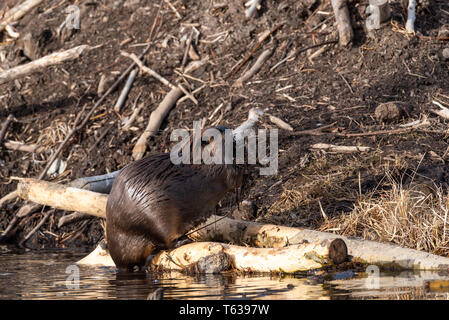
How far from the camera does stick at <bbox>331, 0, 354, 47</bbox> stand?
8148mm

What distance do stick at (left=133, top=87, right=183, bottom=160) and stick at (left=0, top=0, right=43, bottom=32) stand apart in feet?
11.1

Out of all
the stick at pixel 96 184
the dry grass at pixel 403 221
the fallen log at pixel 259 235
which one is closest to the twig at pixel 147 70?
the stick at pixel 96 184

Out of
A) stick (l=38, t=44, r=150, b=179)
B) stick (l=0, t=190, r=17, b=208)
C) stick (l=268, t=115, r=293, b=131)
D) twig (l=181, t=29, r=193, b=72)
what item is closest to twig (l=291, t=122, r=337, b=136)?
stick (l=268, t=115, r=293, b=131)

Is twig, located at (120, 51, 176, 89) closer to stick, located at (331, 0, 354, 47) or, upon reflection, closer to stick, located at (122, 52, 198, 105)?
stick, located at (122, 52, 198, 105)

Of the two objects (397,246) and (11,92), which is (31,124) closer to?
(11,92)

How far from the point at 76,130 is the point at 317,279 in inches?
200

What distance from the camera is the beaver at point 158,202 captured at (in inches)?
193

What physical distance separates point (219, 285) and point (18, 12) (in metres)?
7.79

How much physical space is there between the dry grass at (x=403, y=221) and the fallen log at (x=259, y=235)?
0.30 m

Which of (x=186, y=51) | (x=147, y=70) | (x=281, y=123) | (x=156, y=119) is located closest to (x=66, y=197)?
(x=281, y=123)

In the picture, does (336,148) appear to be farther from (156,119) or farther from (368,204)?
(156,119)

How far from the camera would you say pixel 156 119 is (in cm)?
819

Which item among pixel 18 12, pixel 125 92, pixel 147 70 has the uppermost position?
pixel 18 12

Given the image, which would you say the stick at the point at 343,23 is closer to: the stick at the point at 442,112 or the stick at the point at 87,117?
the stick at the point at 442,112
